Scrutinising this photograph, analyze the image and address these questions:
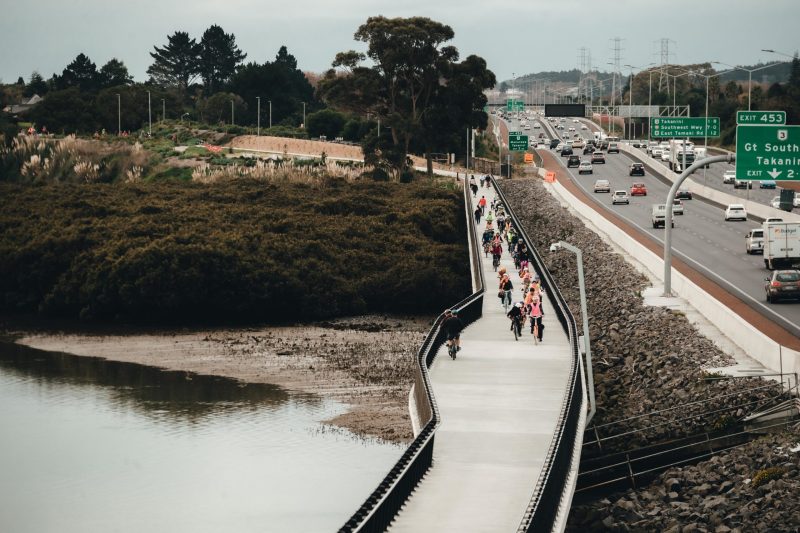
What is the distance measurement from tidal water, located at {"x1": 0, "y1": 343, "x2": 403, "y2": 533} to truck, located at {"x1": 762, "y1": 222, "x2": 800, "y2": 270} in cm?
2378

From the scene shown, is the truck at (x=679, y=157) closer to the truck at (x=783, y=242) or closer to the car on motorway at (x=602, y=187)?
the car on motorway at (x=602, y=187)

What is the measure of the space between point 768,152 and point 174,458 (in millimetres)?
21011

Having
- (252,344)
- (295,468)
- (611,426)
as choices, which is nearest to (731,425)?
(611,426)

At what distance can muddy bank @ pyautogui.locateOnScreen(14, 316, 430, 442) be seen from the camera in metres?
37.7

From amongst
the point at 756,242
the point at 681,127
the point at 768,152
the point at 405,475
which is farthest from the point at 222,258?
the point at 405,475

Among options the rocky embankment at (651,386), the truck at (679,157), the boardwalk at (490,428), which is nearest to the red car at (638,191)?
the truck at (679,157)

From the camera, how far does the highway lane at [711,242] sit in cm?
4542

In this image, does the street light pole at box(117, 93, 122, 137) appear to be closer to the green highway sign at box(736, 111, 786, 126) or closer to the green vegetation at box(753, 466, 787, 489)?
the green highway sign at box(736, 111, 786, 126)

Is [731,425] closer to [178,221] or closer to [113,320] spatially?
[113,320]

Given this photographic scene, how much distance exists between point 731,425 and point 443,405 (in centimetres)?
714

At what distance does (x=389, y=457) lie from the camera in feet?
103

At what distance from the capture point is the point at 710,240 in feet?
223

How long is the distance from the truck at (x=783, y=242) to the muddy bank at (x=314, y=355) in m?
15.4

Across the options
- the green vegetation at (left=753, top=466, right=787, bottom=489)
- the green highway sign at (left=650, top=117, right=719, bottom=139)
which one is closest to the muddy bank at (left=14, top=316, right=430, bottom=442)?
the green vegetation at (left=753, top=466, right=787, bottom=489)
